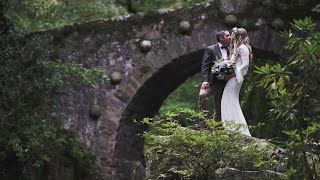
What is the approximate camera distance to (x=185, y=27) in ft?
→ 33.8

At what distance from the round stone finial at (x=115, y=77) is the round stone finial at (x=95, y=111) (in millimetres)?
460

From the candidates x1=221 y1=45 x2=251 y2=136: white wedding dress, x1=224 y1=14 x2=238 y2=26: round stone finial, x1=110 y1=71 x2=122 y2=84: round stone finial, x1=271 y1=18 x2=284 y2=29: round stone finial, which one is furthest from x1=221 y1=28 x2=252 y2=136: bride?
x1=110 y1=71 x2=122 y2=84: round stone finial

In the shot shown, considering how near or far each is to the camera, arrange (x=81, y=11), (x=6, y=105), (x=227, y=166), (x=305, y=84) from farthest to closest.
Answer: (x=81, y=11)
(x=6, y=105)
(x=227, y=166)
(x=305, y=84)

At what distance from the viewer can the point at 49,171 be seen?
9.63 m

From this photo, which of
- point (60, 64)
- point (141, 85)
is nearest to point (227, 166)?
point (60, 64)

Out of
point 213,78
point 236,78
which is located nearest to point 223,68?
point 236,78

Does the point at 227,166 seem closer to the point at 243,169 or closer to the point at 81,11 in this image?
the point at 243,169

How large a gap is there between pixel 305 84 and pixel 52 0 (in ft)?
21.6

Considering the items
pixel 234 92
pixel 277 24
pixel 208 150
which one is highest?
pixel 277 24

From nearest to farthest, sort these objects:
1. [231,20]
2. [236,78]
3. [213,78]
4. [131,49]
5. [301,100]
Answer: [301,100]
[236,78]
[213,78]
[231,20]
[131,49]

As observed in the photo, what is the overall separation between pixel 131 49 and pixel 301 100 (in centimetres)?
619

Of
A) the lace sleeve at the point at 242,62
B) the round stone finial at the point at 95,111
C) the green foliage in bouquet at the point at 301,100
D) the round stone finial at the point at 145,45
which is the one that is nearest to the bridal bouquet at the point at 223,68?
the lace sleeve at the point at 242,62

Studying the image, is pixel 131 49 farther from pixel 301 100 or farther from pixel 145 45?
pixel 301 100

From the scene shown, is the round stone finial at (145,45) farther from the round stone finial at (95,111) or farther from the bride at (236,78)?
the bride at (236,78)
